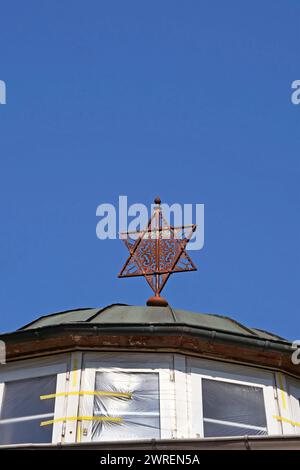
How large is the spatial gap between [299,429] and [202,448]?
3168 mm

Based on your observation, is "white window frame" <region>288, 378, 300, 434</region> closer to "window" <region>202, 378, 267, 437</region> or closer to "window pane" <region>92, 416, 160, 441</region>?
"window" <region>202, 378, 267, 437</region>

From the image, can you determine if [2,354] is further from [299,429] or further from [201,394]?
[299,429]

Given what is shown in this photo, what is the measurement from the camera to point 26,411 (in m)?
11.8

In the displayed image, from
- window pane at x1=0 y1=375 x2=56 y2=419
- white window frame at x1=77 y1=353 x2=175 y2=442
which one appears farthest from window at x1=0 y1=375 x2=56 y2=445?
white window frame at x1=77 y1=353 x2=175 y2=442

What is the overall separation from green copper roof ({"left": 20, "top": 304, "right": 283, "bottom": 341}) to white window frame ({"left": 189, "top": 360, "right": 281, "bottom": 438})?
0.61 meters

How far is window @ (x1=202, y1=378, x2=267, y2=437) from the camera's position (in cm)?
1162

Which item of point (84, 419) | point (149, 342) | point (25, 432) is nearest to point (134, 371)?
point (149, 342)

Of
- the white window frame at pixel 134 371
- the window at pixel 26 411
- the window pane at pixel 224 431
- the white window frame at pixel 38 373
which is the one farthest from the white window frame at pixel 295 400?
the window at pixel 26 411

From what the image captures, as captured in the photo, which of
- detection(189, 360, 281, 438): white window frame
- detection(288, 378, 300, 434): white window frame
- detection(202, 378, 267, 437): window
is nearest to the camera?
detection(202, 378, 267, 437): window

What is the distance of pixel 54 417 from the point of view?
11484 millimetres

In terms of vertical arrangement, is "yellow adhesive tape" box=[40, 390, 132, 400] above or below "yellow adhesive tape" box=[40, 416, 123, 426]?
above

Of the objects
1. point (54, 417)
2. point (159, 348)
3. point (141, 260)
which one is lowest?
point (54, 417)

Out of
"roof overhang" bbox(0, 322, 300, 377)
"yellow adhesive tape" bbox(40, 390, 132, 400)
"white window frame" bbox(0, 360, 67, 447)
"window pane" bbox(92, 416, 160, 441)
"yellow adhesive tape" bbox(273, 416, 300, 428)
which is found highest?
"roof overhang" bbox(0, 322, 300, 377)

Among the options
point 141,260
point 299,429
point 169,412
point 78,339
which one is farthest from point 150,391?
point 141,260
